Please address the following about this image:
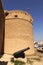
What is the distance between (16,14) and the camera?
1683cm

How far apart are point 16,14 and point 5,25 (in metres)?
2.09

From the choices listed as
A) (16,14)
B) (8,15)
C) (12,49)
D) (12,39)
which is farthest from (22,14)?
(12,49)

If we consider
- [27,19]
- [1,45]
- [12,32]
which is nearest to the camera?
[1,45]

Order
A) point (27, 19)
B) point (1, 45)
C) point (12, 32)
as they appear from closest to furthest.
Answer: point (1, 45)
point (12, 32)
point (27, 19)

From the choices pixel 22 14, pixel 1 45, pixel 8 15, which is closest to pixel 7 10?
pixel 8 15

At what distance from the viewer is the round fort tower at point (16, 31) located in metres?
16.1

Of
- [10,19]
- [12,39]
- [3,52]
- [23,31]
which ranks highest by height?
[10,19]

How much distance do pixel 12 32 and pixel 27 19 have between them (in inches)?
112

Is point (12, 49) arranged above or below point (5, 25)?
below

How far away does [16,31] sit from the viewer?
16.2 metres

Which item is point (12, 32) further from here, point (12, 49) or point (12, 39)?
point (12, 49)

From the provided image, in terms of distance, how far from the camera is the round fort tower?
1605 centimetres

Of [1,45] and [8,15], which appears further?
[8,15]

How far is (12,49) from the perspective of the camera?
52.4 ft
